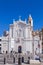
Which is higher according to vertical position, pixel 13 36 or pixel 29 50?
pixel 13 36

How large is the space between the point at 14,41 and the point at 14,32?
240 cm

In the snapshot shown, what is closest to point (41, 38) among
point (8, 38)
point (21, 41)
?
point (21, 41)

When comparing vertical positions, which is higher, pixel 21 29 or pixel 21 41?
pixel 21 29

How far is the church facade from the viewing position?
Result: 156ft

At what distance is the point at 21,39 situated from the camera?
4806 cm

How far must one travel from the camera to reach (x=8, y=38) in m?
47.7

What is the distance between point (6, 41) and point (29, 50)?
645 cm

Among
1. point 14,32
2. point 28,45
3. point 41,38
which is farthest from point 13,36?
point 41,38

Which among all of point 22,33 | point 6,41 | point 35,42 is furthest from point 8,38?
point 35,42

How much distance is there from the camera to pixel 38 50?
47.5m

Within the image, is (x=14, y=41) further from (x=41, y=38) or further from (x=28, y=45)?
(x=41, y=38)

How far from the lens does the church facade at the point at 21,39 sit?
47.4 meters

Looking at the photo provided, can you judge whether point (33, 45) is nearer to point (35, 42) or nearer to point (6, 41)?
point (35, 42)

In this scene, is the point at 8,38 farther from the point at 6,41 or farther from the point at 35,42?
the point at 35,42
